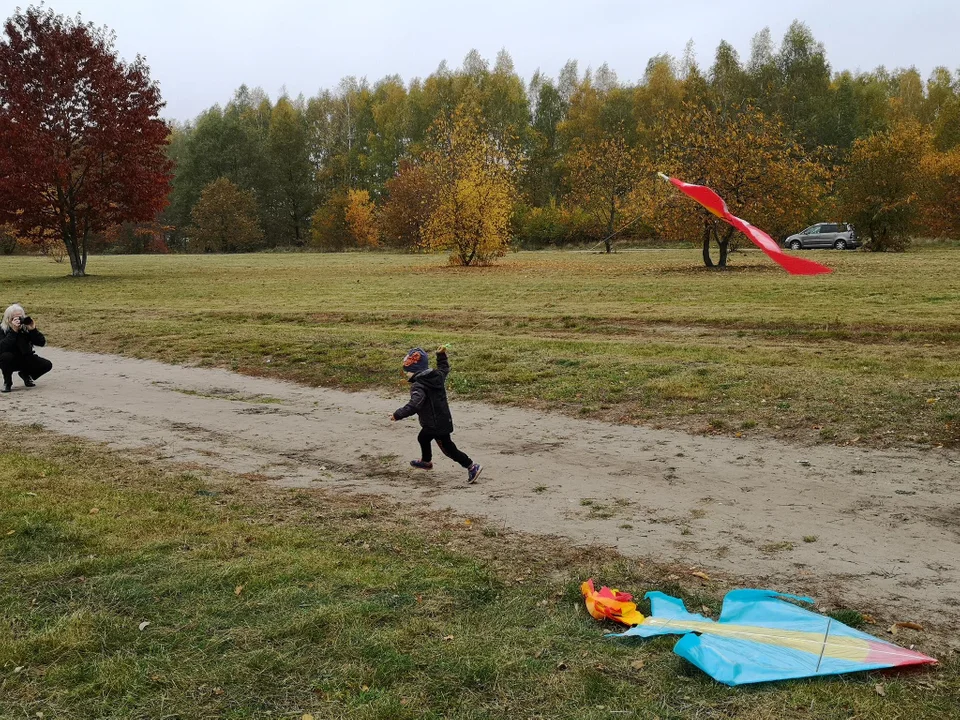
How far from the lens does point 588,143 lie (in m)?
77.2

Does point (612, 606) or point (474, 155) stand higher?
point (474, 155)

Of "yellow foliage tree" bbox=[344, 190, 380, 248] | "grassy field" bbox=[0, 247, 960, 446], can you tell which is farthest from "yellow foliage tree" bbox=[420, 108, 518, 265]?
"yellow foliage tree" bbox=[344, 190, 380, 248]

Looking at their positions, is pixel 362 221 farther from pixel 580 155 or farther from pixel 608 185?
pixel 608 185

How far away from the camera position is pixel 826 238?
5066cm

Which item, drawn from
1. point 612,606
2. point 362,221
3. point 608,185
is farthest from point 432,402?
point 362,221

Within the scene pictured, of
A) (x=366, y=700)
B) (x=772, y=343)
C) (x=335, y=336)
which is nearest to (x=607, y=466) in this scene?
(x=366, y=700)

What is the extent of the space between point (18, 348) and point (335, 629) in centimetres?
1120

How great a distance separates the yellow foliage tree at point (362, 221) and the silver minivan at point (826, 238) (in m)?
37.2

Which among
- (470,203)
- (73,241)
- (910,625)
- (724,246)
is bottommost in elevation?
(910,625)

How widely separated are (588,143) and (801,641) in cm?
7597

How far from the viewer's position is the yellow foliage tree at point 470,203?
127 feet

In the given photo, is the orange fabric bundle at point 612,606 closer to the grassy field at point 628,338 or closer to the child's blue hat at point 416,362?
the child's blue hat at point 416,362

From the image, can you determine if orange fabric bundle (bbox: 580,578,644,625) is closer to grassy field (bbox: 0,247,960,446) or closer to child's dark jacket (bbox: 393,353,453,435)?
child's dark jacket (bbox: 393,353,453,435)

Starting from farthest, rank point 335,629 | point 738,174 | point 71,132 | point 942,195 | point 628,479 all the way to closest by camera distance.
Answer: point 942,195 < point 71,132 < point 738,174 < point 628,479 < point 335,629
